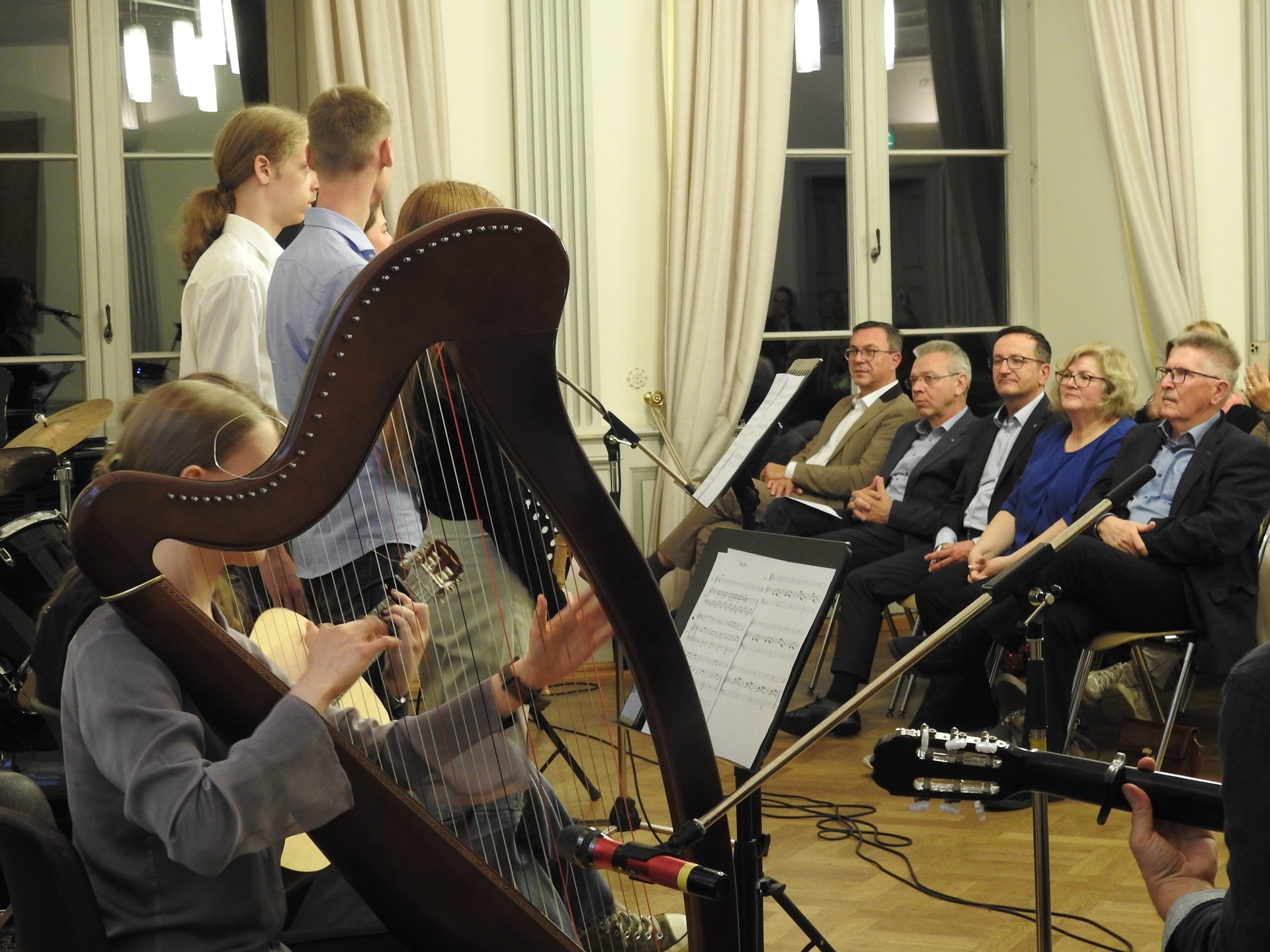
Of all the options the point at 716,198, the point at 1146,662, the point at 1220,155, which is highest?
the point at 1220,155

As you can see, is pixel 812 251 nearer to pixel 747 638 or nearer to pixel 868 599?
pixel 868 599

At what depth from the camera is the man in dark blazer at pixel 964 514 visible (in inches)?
170

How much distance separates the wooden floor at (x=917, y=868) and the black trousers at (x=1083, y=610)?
1.17 ft

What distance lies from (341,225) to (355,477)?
3.52 feet

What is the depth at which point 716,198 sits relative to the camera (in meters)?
5.64

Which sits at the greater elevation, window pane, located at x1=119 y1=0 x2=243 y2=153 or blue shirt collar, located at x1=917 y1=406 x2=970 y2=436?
window pane, located at x1=119 y1=0 x2=243 y2=153

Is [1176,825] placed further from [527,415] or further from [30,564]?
[30,564]

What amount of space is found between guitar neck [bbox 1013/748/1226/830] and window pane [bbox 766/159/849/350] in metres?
4.69

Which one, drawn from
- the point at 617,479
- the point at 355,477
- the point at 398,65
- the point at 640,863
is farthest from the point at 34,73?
the point at 640,863

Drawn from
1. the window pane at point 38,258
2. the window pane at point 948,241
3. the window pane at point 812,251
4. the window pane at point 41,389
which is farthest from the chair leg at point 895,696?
the window pane at point 38,258

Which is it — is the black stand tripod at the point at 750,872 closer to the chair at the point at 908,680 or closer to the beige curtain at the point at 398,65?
the chair at the point at 908,680

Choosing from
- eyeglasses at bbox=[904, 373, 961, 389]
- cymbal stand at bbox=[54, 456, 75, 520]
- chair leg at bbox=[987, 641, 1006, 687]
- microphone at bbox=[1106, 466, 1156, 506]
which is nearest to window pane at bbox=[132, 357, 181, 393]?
cymbal stand at bbox=[54, 456, 75, 520]

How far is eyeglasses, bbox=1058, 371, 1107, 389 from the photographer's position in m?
4.23

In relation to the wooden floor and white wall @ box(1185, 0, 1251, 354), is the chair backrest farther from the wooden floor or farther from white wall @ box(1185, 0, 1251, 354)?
white wall @ box(1185, 0, 1251, 354)
